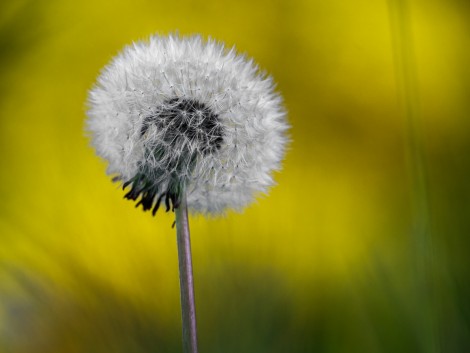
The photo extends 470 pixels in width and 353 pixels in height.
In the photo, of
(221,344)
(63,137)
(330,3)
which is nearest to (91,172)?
(63,137)

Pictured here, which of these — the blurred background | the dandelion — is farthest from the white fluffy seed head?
the blurred background

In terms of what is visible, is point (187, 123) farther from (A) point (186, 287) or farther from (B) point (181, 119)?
(A) point (186, 287)

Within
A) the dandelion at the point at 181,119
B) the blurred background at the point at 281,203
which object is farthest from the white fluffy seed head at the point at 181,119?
the blurred background at the point at 281,203

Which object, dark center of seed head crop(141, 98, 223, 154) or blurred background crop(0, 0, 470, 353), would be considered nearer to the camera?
dark center of seed head crop(141, 98, 223, 154)

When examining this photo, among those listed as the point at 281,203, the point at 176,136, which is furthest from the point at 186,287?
the point at 281,203

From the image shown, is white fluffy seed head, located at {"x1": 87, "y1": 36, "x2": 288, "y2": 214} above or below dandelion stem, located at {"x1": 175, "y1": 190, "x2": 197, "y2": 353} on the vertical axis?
above

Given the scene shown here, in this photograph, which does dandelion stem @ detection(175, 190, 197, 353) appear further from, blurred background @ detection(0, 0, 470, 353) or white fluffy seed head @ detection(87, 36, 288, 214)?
blurred background @ detection(0, 0, 470, 353)

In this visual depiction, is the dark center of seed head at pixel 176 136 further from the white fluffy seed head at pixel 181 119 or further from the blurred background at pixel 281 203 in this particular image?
the blurred background at pixel 281 203
